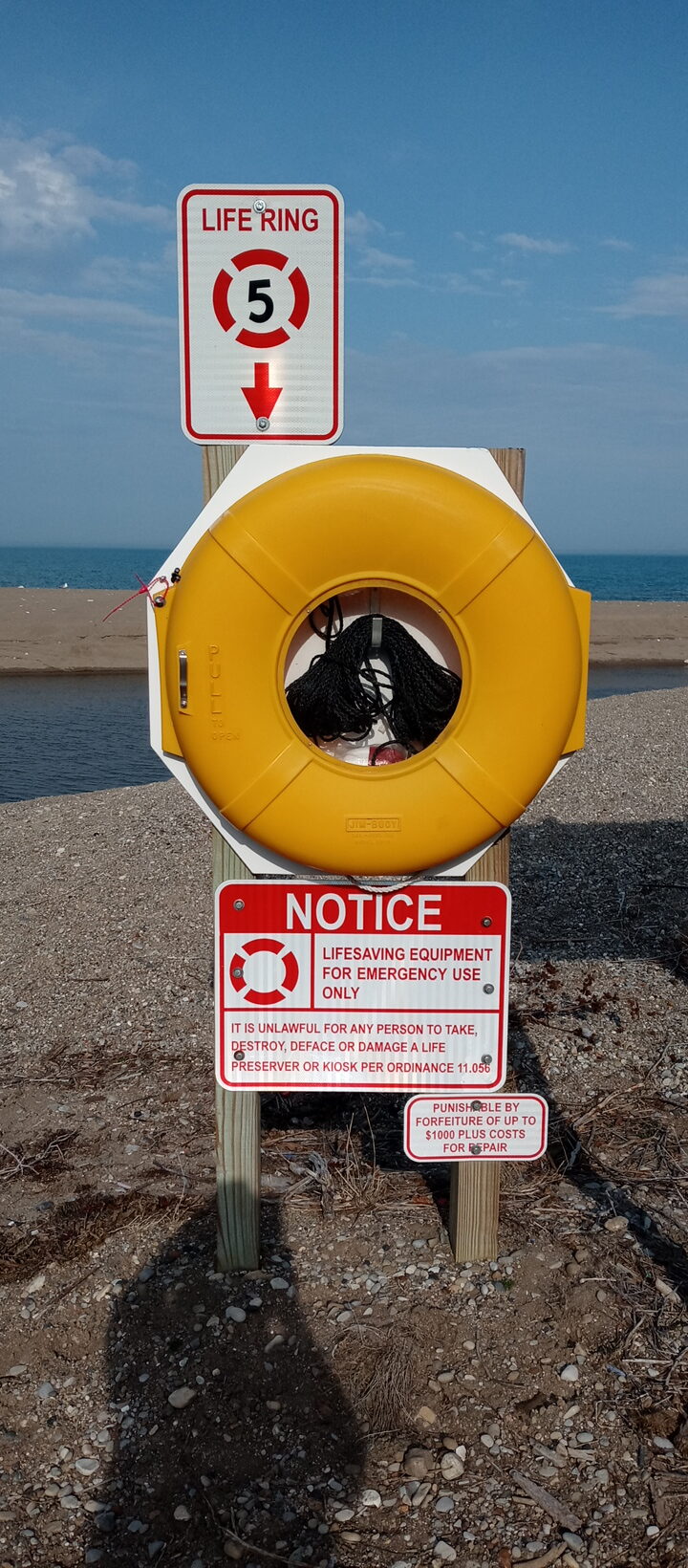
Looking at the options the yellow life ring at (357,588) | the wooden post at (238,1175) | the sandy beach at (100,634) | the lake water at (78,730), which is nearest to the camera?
the yellow life ring at (357,588)

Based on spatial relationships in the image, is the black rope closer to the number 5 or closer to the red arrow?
the red arrow

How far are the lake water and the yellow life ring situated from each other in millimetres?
9078

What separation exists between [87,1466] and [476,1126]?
3.07 ft

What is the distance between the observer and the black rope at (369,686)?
6.72 feet

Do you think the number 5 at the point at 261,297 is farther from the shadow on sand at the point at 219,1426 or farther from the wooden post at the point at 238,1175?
the shadow on sand at the point at 219,1426

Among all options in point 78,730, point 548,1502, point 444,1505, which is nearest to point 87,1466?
point 444,1505

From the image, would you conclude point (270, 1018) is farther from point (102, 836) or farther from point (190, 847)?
point (102, 836)

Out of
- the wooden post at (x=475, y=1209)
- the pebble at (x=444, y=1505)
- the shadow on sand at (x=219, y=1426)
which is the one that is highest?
the wooden post at (x=475, y=1209)

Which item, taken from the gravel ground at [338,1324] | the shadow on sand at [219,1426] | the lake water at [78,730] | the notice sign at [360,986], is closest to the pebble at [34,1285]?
the gravel ground at [338,1324]

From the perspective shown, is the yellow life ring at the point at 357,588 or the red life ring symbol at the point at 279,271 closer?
the yellow life ring at the point at 357,588

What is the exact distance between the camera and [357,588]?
75.5 inches

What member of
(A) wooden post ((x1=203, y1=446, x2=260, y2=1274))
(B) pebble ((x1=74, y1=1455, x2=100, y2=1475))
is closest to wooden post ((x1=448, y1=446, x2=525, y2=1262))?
(A) wooden post ((x1=203, y1=446, x2=260, y2=1274))

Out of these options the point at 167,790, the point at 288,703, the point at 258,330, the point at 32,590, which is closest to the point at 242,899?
the point at 288,703

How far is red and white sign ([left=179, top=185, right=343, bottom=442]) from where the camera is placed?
6.57 feet
